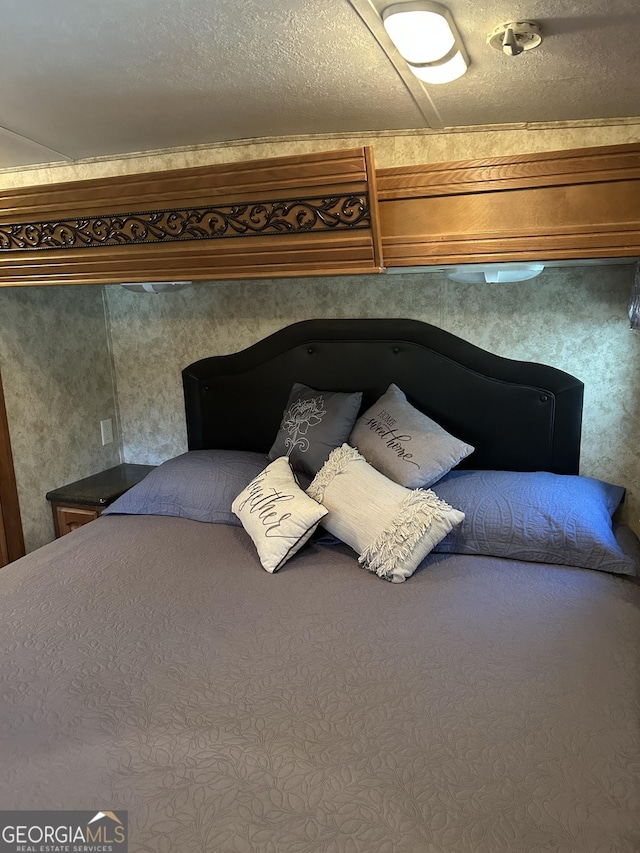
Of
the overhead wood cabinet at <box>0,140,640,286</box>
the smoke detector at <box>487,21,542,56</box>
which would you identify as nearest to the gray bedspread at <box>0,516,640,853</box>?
the overhead wood cabinet at <box>0,140,640,286</box>

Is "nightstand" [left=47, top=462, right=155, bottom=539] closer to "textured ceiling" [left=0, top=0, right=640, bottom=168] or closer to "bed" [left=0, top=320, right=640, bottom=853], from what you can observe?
"bed" [left=0, top=320, right=640, bottom=853]

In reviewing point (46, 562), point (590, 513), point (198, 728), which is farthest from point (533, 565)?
point (46, 562)

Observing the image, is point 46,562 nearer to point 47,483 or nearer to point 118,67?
point 47,483

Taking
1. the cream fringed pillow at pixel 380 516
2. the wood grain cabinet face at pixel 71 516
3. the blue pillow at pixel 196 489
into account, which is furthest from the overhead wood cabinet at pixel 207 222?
the wood grain cabinet face at pixel 71 516

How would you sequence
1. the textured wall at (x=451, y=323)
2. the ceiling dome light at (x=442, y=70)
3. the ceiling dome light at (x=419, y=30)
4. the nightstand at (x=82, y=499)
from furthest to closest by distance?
the nightstand at (x=82, y=499), the textured wall at (x=451, y=323), the ceiling dome light at (x=442, y=70), the ceiling dome light at (x=419, y=30)

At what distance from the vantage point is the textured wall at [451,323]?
8.04 feet

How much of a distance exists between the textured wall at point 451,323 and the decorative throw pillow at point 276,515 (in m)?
0.91

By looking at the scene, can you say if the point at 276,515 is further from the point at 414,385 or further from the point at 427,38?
the point at 427,38

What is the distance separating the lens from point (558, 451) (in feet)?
8.32

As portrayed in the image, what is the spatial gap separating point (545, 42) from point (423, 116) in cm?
68

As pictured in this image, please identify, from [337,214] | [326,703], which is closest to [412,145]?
[337,214]

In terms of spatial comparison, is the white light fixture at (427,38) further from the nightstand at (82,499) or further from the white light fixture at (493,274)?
the nightstand at (82,499)

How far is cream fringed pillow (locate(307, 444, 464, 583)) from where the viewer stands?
2014mm

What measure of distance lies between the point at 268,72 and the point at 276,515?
1.34 meters
